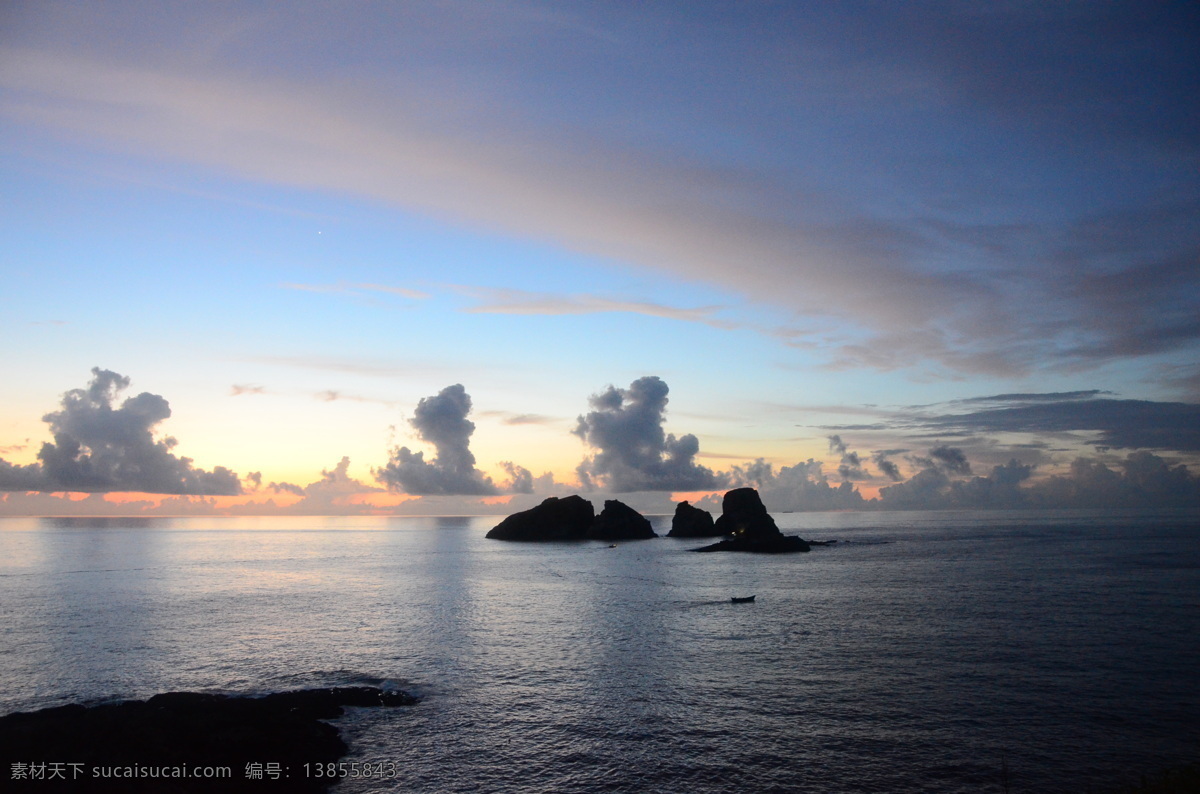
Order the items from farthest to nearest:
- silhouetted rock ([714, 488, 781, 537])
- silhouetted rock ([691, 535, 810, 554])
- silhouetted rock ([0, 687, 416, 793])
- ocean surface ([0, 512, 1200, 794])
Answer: silhouetted rock ([714, 488, 781, 537])
silhouetted rock ([691, 535, 810, 554])
ocean surface ([0, 512, 1200, 794])
silhouetted rock ([0, 687, 416, 793])

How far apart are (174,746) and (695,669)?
101 ft

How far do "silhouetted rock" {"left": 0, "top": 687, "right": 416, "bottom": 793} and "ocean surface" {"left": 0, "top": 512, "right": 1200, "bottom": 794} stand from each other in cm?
243

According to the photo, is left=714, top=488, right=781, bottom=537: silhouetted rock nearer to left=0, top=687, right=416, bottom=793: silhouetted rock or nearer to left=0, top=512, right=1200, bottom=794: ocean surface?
left=0, top=512, right=1200, bottom=794: ocean surface

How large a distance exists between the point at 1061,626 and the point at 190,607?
90.2 meters

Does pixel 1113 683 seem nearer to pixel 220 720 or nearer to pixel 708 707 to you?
pixel 708 707

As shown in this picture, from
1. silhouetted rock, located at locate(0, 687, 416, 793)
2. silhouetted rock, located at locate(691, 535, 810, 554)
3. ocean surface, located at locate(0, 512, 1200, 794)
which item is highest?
silhouetted rock, located at locate(0, 687, 416, 793)

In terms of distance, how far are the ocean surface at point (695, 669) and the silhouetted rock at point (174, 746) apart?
2431 mm

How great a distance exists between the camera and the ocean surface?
2958 cm

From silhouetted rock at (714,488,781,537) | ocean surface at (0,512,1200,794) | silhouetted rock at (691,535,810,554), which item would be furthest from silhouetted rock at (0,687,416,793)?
silhouetted rock at (714,488,781,537)

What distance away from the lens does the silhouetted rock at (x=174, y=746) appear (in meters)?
26.7

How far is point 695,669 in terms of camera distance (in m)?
45.8

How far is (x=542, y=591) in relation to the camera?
90625 mm

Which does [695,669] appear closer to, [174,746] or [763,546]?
[174,746]

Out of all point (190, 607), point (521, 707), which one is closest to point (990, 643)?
point (521, 707)
